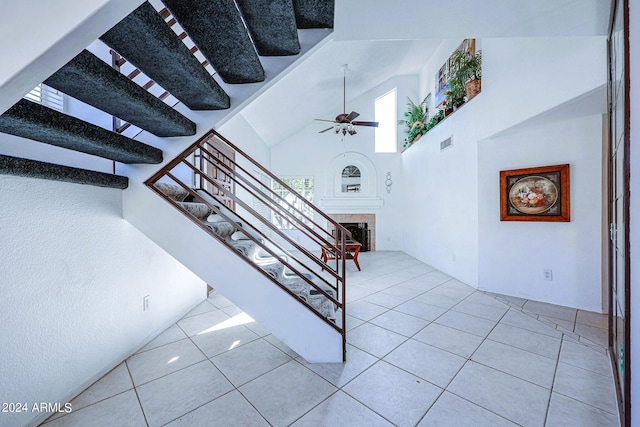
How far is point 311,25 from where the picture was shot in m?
1.29

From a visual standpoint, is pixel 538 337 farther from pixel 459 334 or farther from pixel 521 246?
pixel 521 246

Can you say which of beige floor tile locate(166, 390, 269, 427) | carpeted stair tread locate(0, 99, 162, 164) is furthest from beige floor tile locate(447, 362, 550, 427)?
carpeted stair tread locate(0, 99, 162, 164)

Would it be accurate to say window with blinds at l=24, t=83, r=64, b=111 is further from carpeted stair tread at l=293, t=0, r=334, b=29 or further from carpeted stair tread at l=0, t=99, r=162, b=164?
carpeted stair tread at l=293, t=0, r=334, b=29

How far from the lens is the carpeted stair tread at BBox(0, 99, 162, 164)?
0.86 metres

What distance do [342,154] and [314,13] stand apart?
18.7 feet

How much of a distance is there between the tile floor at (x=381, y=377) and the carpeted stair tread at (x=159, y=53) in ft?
5.62

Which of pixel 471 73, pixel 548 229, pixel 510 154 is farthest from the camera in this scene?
pixel 471 73

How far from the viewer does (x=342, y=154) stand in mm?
6832

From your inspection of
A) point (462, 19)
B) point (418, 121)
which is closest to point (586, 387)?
point (462, 19)

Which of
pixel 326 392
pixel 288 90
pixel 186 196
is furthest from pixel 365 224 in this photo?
pixel 326 392

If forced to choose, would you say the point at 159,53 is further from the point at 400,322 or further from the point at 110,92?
the point at 400,322

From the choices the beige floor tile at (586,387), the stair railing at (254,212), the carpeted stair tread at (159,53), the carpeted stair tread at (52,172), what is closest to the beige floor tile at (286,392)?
the stair railing at (254,212)

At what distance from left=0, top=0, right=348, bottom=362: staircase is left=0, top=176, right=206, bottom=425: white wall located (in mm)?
193

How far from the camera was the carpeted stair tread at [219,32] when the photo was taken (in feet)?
2.82
